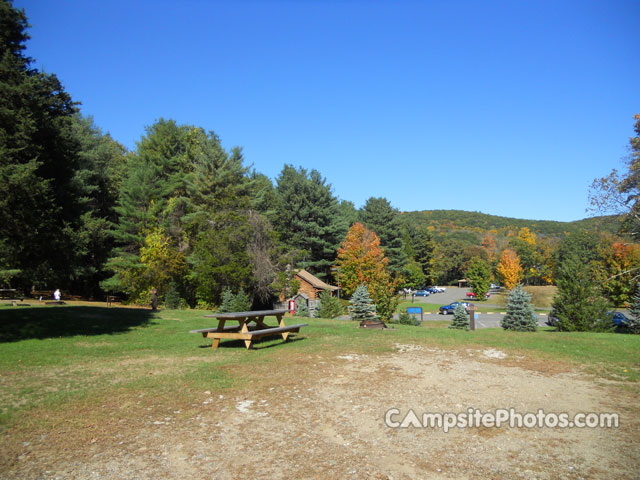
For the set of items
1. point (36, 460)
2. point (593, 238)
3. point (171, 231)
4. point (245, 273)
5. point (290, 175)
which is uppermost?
point (290, 175)

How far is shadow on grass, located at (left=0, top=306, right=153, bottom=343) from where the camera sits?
41.4 ft

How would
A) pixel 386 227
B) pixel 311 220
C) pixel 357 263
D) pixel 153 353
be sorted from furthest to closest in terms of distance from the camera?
1. pixel 386 227
2. pixel 311 220
3. pixel 357 263
4. pixel 153 353

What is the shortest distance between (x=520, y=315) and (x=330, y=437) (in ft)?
53.4

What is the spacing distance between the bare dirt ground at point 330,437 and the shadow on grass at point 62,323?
26.3 ft

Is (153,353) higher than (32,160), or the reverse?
(32,160)

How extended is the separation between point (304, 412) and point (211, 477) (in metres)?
2.10

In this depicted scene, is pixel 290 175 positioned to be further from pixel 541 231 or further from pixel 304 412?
pixel 541 231

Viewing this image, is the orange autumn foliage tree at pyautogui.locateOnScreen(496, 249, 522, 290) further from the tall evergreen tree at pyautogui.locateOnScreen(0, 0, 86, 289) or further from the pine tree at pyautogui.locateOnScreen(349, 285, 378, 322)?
the tall evergreen tree at pyautogui.locateOnScreen(0, 0, 86, 289)

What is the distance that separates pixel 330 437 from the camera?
16.8 ft

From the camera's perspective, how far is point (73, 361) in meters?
9.08

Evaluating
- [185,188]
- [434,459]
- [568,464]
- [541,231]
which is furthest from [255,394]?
[541,231]

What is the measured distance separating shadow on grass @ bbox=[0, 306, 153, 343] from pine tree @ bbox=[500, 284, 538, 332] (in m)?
15.4

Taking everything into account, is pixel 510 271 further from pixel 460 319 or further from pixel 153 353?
pixel 153 353

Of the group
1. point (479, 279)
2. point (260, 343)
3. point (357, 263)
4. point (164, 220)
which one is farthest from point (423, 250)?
point (260, 343)
